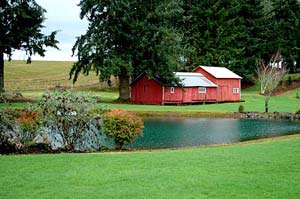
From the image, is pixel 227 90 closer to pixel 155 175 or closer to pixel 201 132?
pixel 201 132

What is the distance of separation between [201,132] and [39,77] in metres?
57.5

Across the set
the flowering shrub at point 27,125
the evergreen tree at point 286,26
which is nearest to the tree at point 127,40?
the evergreen tree at point 286,26

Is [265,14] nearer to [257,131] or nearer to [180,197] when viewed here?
[257,131]

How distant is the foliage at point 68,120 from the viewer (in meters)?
14.9

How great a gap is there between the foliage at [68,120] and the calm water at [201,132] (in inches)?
108

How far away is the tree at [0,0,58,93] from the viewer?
38.8m

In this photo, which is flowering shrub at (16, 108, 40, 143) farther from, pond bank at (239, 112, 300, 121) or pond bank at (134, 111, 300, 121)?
pond bank at (239, 112, 300, 121)

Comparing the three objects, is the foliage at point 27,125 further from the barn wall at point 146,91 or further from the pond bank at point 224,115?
the barn wall at point 146,91

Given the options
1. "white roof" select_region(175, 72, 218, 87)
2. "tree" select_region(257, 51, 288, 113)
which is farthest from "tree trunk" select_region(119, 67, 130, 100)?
"tree" select_region(257, 51, 288, 113)

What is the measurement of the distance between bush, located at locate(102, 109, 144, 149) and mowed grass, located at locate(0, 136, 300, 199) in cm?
293

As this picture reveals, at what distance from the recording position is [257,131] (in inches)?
981

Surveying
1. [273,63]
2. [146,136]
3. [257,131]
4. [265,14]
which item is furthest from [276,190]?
[265,14]

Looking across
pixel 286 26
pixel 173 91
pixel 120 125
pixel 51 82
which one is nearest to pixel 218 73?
pixel 173 91

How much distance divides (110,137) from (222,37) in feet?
155
